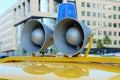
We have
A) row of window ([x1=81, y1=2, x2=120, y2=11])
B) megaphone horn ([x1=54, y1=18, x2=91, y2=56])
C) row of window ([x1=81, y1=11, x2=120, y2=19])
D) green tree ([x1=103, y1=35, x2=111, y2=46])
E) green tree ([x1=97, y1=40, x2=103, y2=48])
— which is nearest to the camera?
megaphone horn ([x1=54, y1=18, x2=91, y2=56])

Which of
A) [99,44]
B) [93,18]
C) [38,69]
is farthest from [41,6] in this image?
[38,69]

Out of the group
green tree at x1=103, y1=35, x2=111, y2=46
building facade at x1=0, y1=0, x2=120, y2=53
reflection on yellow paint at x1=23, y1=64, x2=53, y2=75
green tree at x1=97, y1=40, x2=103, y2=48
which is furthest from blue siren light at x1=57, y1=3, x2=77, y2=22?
green tree at x1=103, y1=35, x2=111, y2=46

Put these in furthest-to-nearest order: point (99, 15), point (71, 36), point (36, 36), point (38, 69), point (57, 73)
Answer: point (99, 15) → point (36, 36) → point (71, 36) → point (38, 69) → point (57, 73)

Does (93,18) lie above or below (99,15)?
below

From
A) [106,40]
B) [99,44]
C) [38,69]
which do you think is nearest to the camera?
[38,69]

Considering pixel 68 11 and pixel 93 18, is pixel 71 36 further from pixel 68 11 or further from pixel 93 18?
pixel 93 18

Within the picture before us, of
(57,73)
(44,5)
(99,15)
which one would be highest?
(44,5)

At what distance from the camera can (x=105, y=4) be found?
84.6m

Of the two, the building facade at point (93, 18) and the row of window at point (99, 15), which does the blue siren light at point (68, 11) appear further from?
the row of window at point (99, 15)

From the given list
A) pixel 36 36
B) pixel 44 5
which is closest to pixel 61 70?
pixel 36 36

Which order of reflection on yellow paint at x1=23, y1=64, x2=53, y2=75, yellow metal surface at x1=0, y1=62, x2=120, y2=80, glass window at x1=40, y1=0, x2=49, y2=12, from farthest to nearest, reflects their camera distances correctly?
1. glass window at x1=40, y1=0, x2=49, y2=12
2. reflection on yellow paint at x1=23, y1=64, x2=53, y2=75
3. yellow metal surface at x1=0, y1=62, x2=120, y2=80

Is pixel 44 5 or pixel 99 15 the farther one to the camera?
pixel 99 15

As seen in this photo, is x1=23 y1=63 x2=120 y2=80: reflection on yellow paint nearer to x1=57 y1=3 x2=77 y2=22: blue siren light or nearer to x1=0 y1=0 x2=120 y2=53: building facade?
x1=57 y1=3 x2=77 y2=22: blue siren light

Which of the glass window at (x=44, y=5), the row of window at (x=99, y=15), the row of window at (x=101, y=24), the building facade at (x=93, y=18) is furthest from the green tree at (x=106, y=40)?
the glass window at (x=44, y=5)
